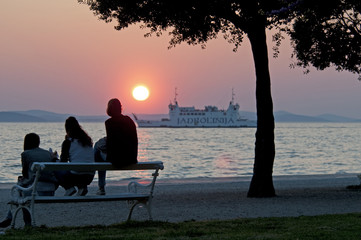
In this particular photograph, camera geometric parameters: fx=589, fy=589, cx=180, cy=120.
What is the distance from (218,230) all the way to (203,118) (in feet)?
509

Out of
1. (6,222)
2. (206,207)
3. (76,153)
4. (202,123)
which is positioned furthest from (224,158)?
(202,123)

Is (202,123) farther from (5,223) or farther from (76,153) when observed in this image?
(5,223)

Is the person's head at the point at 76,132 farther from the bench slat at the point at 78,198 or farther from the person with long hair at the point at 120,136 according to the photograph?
the bench slat at the point at 78,198

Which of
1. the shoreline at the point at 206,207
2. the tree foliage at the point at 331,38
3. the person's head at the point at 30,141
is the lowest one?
the shoreline at the point at 206,207

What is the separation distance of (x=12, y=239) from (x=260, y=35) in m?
6.77

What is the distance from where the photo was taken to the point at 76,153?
7738mm

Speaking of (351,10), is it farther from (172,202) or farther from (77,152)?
(77,152)

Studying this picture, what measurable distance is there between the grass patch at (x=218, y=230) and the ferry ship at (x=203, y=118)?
14811 cm

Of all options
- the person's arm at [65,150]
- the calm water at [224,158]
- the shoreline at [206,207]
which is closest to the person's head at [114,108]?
the person's arm at [65,150]

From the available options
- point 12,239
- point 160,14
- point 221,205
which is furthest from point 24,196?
point 160,14

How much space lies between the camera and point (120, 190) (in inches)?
527

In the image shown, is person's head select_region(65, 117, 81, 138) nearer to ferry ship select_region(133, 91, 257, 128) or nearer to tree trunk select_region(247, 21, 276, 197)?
tree trunk select_region(247, 21, 276, 197)

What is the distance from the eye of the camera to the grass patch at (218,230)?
5.88 meters

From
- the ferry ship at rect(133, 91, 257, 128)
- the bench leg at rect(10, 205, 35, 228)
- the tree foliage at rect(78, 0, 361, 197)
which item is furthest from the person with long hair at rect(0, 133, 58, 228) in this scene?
the ferry ship at rect(133, 91, 257, 128)
